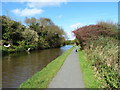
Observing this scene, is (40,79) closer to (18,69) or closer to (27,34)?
(18,69)

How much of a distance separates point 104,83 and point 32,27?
43188 mm

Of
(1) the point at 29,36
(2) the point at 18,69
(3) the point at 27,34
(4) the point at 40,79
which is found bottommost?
(2) the point at 18,69

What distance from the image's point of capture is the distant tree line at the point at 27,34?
3668cm

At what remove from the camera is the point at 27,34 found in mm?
42094

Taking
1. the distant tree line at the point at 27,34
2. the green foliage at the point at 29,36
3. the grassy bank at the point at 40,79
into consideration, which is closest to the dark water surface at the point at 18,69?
the grassy bank at the point at 40,79

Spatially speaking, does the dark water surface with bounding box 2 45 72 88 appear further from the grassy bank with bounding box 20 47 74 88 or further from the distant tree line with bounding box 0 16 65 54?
the distant tree line with bounding box 0 16 65 54

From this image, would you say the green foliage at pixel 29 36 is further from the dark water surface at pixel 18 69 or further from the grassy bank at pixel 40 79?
the grassy bank at pixel 40 79

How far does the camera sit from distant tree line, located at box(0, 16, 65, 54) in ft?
120

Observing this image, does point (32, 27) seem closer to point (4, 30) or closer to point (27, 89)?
point (4, 30)

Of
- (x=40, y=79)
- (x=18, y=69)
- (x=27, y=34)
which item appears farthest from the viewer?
(x=27, y=34)

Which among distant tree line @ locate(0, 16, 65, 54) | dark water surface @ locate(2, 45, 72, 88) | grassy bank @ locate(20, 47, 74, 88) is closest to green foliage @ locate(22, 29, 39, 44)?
distant tree line @ locate(0, 16, 65, 54)

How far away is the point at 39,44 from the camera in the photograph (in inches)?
1813

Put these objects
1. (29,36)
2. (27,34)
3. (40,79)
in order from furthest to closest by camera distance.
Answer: (29,36)
(27,34)
(40,79)

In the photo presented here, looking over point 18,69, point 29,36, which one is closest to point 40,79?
point 18,69
